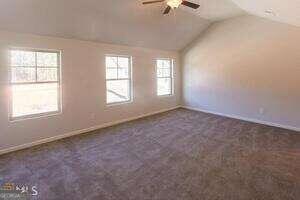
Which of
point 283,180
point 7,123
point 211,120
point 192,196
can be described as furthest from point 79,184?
point 211,120

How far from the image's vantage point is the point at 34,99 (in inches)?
158

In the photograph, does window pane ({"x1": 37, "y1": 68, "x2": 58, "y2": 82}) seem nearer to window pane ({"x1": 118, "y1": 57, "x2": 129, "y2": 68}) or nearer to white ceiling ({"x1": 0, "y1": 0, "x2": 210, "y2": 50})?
white ceiling ({"x1": 0, "y1": 0, "x2": 210, "y2": 50})

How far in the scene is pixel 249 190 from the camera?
7.98 ft

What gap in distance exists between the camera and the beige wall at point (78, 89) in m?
3.54

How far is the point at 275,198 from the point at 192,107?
5.13 m

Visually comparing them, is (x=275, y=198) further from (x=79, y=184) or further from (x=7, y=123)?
(x=7, y=123)

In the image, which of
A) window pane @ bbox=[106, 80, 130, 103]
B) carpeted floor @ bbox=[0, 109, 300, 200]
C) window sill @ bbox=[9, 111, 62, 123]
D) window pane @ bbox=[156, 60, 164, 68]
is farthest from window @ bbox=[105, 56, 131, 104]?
window sill @ bbox=[9, 111, 62, 123]

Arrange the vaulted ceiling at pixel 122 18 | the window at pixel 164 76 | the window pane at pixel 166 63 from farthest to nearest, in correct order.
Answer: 1. the window pane at pixel 166 63
2. the window at pixel 164 76
3. the vaulted ceiling at pixel 122 18

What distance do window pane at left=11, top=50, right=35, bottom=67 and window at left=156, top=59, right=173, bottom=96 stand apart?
12.4 feet

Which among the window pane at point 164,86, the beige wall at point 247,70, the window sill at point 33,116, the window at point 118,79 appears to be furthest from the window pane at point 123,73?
the beige wall at point 247,70

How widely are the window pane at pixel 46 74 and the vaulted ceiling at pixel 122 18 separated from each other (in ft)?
2.27

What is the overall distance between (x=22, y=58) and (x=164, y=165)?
3136 millimetres

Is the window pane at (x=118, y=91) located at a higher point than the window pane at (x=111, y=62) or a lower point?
lower

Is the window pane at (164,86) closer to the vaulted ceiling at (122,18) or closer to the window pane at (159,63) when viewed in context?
the window pane at (159,63)
